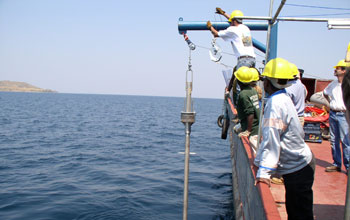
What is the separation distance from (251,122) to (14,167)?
11369 mm

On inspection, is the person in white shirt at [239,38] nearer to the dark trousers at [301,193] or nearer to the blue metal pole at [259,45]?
the dark trousers at [301,193]

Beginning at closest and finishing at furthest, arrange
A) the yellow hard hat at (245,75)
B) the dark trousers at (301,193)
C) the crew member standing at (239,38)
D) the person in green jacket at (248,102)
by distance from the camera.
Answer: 1. the dark trousers at (301,193)
2. the person in green jacket at (248,102)
3. the yellow hard hat at (245,75)
4. the crew member standing at (239,38)

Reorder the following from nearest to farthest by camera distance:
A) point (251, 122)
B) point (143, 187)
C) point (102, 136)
A: point (251, 122), point (143, 187), point (102, 136)

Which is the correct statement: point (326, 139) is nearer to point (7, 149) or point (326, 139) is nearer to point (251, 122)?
point (251, 122)

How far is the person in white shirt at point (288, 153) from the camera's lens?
3.01 m

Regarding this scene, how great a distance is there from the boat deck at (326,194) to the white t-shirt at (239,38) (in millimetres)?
2952

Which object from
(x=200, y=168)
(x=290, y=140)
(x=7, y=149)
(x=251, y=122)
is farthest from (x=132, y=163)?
(x=290, y=140)

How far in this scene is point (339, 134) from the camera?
5504 millimetres

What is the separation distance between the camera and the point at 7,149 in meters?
16.5

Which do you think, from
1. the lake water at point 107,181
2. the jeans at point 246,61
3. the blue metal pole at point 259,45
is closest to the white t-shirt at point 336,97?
the jeans at point 246,61

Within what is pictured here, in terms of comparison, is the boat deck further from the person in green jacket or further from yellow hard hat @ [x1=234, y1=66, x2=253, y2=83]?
yellow hard hat @ [x1=234, y1=66, x2=253, y2=83]

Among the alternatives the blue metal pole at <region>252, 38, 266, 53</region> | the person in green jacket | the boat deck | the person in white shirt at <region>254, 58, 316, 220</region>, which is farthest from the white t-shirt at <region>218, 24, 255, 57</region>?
the blue metal pole at <region>252, 38, 266, 53</region>

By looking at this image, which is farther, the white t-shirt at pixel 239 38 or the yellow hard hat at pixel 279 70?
the white t-shirt at pixel 239 38

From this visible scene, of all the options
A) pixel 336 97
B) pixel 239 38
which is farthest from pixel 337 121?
pixel 239 38
